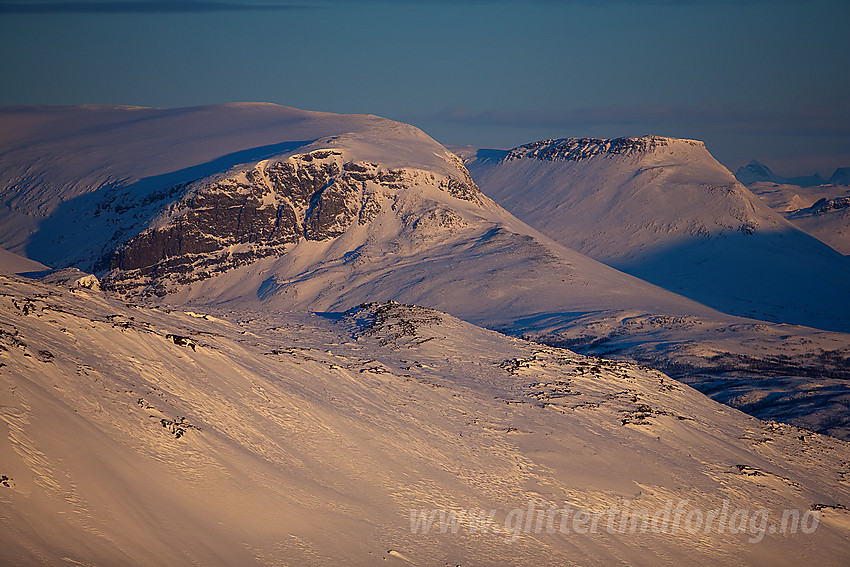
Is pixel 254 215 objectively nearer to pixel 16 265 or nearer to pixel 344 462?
pixel 16 265

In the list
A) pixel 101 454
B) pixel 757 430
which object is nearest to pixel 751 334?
pixel 757 430

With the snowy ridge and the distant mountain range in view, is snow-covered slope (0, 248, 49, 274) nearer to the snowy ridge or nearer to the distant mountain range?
the distant mountain range

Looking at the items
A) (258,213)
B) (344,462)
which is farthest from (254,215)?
(344,462)

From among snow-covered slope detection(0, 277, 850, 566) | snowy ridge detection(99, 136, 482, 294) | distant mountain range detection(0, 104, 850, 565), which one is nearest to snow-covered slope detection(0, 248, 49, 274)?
distant mountain range detection(0, 104, 850, 565)

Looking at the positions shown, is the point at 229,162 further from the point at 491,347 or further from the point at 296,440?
the point at 296,440

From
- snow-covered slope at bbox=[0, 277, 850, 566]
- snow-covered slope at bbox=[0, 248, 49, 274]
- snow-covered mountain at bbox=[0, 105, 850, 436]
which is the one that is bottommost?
snow-covered slope at bbox=[0, 277, 850, 566]
